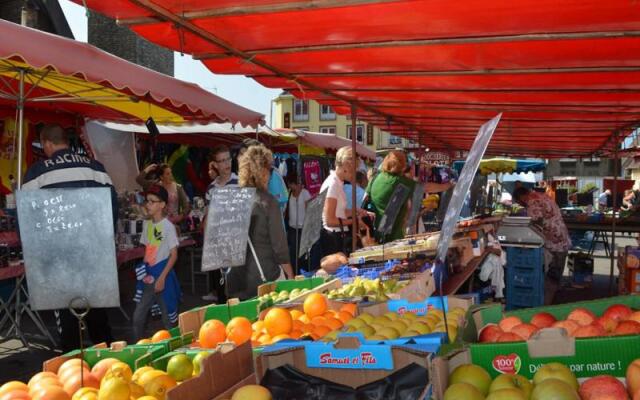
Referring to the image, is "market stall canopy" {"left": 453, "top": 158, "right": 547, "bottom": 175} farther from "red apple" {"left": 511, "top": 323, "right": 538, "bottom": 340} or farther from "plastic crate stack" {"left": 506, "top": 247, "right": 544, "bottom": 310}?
"red apple" {"left": 511, "top": 323, "right": 538, "bottom": 340}

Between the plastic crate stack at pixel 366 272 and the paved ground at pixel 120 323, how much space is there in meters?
2.95

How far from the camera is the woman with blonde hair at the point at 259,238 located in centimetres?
429

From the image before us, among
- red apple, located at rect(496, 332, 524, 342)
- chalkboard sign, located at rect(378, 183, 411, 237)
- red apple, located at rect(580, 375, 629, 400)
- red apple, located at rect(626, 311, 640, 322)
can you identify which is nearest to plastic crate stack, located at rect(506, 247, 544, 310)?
chalkboard sign, located at rect(378, 183, 411, 237)

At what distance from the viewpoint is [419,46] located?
3297 millimetres

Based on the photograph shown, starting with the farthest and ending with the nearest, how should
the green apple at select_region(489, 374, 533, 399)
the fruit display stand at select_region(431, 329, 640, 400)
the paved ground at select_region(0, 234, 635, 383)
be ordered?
the paved ground at select_region(0, 234, 635, 383), the fruit display stand at select_region(431, 329, 640, 400), the green apple at select_region(489, 374, 533, 399)

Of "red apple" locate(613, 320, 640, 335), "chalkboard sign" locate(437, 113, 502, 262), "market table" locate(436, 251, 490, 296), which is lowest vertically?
"market table" locate(436, 251, 490, 296)

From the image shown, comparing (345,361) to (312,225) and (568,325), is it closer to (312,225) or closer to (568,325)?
(568,325)

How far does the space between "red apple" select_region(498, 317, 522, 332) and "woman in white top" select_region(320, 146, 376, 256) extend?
3.23m

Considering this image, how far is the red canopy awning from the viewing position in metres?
2.68

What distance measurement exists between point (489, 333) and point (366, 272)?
6.86ft

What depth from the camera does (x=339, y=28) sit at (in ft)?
9.93

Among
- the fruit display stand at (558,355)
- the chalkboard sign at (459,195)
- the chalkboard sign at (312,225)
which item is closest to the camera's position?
the fruit display stand at (558,355)

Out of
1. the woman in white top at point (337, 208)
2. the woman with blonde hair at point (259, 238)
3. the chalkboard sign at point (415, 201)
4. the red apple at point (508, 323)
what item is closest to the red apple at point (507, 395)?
the red apple at point (508, 323)

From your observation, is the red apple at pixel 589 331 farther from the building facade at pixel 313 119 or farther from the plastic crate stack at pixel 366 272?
the building facade at pixel 313 119
